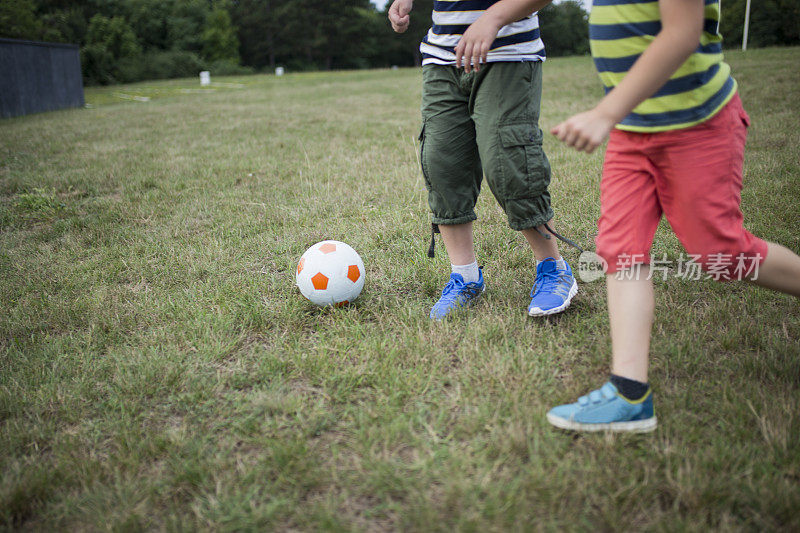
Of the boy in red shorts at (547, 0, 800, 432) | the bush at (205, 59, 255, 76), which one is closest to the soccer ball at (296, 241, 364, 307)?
the boy in red shorts at (547, 0, 800, 432)

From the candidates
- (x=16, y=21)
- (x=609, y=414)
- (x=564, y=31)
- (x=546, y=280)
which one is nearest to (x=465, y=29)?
(x=546, y=280)

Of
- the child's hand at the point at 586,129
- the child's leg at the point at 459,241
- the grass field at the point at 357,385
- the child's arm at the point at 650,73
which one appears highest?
the child's arm at the point at 650,73

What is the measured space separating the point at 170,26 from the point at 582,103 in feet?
132

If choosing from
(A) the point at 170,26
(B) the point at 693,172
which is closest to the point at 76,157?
(B) the point at 693,172

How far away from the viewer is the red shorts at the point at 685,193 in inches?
61.3

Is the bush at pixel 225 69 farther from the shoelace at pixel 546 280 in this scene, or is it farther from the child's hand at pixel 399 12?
the shoelace at pixel 546 280

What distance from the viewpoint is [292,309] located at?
2.53 metres

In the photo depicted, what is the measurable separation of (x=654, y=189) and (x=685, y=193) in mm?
97

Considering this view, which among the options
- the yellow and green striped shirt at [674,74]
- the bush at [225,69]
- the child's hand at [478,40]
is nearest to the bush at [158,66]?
the bush at [225,69]

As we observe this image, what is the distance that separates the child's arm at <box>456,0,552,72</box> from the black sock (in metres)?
1.21

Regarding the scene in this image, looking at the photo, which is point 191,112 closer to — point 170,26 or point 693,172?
point 693,172

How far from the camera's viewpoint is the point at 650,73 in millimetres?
1406

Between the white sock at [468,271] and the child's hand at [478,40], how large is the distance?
90 centimetres

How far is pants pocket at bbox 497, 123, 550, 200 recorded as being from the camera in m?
2.10
